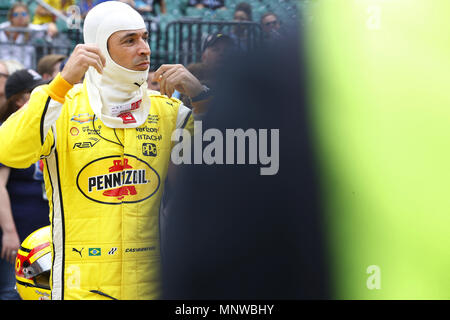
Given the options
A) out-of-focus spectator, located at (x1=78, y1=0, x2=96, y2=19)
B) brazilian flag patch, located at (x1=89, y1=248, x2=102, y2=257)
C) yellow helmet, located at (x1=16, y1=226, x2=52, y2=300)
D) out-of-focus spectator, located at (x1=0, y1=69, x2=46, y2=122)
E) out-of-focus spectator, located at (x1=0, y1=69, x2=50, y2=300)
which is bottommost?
yellow helmet, located at (x1=16, y1=226, x2=52, y2=300)

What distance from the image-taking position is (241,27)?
219 cm

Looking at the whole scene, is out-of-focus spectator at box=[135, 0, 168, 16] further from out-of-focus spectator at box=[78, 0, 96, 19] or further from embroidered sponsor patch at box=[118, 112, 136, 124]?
embroidered sponsor patch at box=[118, 112, 136, 124]

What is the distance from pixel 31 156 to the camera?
8.05 ft

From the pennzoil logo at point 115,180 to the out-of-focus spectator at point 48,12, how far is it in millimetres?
2948

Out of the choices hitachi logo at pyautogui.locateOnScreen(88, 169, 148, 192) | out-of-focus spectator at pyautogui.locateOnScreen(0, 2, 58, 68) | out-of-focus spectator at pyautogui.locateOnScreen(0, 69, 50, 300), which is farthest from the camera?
out-of-focus spectator at pyautogui.locateOnScreen(0, 2, 58, 68)

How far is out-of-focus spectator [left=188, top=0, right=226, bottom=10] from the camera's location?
223cm

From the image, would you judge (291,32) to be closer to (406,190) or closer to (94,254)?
(406,190)

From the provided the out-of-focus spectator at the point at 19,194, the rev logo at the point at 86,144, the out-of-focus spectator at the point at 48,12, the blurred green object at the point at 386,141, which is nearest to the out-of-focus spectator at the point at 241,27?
the blurred green object at the point at 386,141

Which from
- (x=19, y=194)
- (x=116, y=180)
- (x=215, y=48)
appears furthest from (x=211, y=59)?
(x=19, y=194)

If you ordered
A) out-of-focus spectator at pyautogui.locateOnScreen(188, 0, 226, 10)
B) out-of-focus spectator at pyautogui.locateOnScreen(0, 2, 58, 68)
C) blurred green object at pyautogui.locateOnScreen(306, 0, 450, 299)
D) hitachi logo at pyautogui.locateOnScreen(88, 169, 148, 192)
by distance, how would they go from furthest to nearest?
out-of-focus spectator at pyautogui.locateOnScreen(0, 2, 58, 68) < hitachi logo at pyautogui.locateOnScreen(88, 169, 148, 192) < out-of-focus spectator at pyautogui.locateOnScreen(188, 0, 226, 10) < blurred green object at pyautogui.locateOnScreen(306, 0, 450, 299)

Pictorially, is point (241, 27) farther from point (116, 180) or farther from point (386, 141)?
point (116, 180)

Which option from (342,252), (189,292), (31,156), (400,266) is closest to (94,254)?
(31,156)

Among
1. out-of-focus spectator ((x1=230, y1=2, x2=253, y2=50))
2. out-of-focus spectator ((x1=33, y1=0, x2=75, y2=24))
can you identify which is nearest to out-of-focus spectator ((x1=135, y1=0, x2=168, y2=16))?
out-of-focus spectator ((x1=230, y1=2, x2=253, y2=50))

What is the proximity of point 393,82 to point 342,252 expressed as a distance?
539 millimetres
